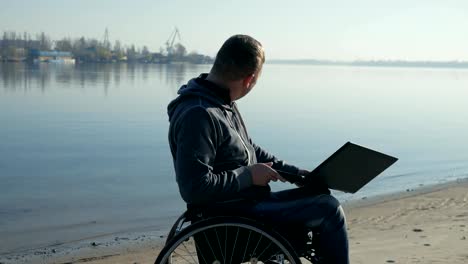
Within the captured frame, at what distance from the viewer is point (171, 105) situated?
2676 mm

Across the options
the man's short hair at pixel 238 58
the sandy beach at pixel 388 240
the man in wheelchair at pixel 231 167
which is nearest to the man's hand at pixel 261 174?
the man in wheelchair at pixel 231 167

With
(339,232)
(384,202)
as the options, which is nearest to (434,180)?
(384,202)

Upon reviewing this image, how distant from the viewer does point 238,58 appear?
8.63 ft

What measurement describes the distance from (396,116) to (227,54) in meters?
18.9

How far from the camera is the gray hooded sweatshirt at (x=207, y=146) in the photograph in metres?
2.50

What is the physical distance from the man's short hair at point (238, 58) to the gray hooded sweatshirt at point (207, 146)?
0.09m

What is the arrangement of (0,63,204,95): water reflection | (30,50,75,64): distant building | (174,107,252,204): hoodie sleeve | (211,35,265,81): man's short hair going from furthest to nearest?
1. (30,50,75,64): distant building
2. (0,63,204,95): water reflection
3. (211,35,265,81): man's short hair
4. (174,107,252,204): hoodie sleeve

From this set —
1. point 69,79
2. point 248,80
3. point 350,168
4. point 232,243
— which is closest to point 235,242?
point 232,243

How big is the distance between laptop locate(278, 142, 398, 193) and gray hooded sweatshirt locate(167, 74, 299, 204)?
0.87ft

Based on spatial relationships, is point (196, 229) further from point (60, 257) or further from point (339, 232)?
point (60, 257)

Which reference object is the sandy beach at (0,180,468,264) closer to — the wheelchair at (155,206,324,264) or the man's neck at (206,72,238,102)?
the wheelchair at (155,206,324,264)

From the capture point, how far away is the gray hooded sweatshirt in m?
2.50

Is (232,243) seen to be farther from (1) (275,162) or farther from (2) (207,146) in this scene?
(1) (275,162)

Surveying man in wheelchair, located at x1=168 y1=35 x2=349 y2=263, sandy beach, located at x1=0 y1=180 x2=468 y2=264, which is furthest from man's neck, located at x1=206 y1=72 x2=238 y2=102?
sandy beach, located at x1=0 y1=180 x2=468 y2=264
